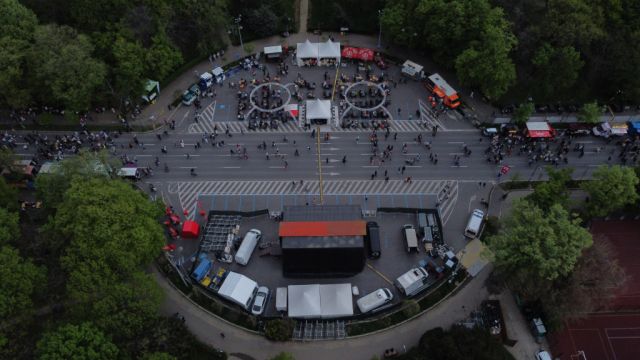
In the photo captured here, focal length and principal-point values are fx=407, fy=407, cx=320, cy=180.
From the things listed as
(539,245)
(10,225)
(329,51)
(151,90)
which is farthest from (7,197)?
(539,245)

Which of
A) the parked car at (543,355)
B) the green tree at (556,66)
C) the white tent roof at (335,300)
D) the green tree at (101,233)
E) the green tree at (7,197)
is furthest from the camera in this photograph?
the green tree at (556,66)

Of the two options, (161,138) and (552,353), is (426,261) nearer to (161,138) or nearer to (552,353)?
(552,353)

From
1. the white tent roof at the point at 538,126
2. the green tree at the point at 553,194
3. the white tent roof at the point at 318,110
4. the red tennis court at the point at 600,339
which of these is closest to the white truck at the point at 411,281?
the red tennis court at the point at 600,339

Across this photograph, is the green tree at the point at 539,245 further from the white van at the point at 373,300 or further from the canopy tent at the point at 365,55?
the canopy tent at the point at 365,55

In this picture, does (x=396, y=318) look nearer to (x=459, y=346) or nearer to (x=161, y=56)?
(x=459, y=346)

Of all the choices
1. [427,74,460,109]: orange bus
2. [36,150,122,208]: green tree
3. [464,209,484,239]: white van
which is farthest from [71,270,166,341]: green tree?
[427,74,460,109]: orange bus
